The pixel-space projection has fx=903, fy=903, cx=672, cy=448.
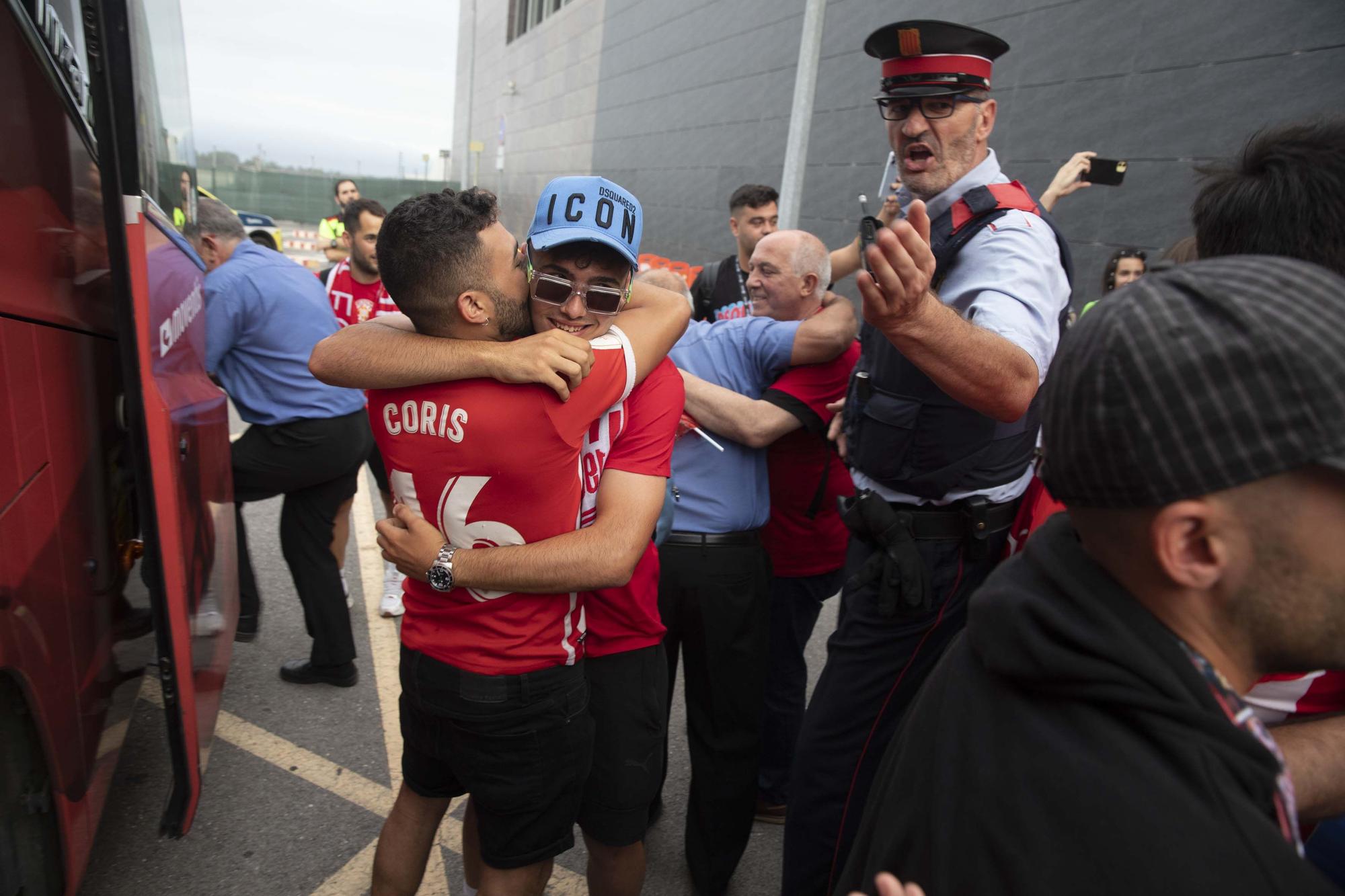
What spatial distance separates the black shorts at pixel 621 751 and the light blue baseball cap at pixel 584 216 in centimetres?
102

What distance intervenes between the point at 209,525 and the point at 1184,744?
121 inches

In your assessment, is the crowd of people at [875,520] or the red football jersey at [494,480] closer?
the crowd of people at [875,520]

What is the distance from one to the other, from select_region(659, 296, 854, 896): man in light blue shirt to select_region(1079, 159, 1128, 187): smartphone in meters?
1.63

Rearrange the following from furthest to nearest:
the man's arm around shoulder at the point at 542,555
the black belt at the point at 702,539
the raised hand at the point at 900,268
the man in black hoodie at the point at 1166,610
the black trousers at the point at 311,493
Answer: the black trousers at the point at 311,493, the black belt at the point at 702,539, the man's arm around shoulder at the point at 542,555, the raised hand at the point at 900,268, the man in black hoodie at the point at 1166,610

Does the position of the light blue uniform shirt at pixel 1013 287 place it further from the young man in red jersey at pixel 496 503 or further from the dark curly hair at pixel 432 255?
the dark curly hair at pixel 432 255

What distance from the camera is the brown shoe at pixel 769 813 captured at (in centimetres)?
324

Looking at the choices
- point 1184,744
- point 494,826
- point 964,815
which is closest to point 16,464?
point 494,826

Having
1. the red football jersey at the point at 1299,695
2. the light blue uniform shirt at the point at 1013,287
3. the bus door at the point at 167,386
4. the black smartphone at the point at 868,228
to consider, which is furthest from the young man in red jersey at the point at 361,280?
the red football jersey at the point at 1299,695

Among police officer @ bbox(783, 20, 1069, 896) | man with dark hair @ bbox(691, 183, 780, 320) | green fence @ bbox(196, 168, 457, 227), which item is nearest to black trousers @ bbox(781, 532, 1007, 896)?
police officer @ bbox(783, 20, 1069, 896)

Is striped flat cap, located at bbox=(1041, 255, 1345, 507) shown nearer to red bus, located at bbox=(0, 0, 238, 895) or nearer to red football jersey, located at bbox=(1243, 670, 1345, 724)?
red football jersey, located at bbox=(1243, 670, 1345, 724)

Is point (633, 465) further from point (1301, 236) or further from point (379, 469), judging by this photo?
point (379, 469)

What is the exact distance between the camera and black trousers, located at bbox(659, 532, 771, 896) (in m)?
2.63

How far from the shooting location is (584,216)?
1.95m

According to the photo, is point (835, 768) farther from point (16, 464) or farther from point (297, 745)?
point (297, 745)
